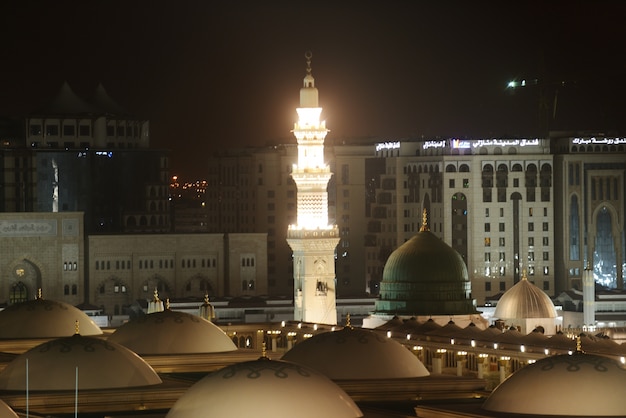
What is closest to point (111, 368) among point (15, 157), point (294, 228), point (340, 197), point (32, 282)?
point (294, 228)

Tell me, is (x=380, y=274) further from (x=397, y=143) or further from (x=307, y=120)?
(x=307, y=120)

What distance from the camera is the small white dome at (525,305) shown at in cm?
9338

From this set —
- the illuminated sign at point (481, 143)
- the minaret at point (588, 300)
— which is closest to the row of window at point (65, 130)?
the illuminated sign at point (481, 143)

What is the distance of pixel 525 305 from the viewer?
93.8 m

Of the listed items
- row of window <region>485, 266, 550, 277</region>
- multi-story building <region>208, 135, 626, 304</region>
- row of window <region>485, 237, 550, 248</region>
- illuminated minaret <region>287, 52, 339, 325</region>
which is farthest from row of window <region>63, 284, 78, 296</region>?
illuminated minaret <region>287, 52, 339, 325</region>

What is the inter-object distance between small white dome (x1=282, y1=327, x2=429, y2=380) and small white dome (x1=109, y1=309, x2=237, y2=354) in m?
5.47

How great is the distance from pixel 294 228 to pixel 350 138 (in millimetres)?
60142

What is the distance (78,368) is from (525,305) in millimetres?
47542

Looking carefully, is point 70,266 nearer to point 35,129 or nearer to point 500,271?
point 35,129

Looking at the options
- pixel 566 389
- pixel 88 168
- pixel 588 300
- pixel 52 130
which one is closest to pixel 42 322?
pixel 566 389

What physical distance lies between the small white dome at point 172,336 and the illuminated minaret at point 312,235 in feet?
99.0

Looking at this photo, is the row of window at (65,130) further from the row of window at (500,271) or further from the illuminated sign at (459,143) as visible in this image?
the row of window at (500,271)

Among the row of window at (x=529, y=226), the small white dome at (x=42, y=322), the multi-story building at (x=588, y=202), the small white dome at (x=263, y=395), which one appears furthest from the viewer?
the row of window at (x=529, y=226)

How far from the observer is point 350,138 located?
15088cm
